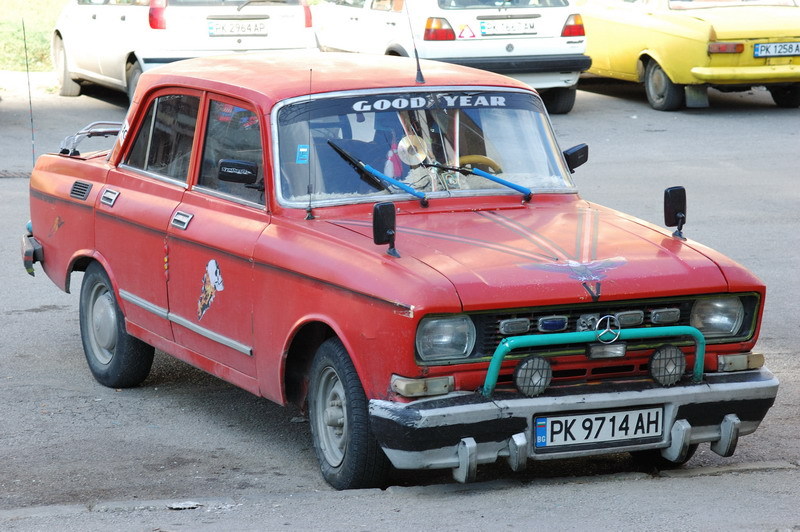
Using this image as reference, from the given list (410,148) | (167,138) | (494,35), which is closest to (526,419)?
(410,148)

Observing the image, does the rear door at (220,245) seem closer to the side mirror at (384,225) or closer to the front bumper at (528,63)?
the side mirror at (384,225)

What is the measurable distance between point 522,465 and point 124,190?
9.48 feet

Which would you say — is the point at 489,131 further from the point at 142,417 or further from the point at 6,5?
the point at 6,5

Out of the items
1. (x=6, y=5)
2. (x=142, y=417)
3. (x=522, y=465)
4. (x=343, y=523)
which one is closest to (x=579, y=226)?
(x=522, y=465)

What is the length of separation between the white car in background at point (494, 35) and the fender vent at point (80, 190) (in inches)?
339

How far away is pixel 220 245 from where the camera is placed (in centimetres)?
595

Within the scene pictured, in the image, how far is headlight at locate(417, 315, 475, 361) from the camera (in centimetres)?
489

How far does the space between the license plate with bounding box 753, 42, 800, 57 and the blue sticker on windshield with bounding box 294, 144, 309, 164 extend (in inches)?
450

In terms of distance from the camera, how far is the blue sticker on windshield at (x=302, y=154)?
588 cm

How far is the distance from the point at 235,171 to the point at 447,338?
1.40 m

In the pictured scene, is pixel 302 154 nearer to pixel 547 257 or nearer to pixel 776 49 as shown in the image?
pixel 547 257

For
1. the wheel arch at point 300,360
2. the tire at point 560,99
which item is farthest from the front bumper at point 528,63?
the wheel arch at point 300,360

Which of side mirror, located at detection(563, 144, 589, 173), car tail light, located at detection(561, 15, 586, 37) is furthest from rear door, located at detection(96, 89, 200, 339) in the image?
car tail light, located at detection(561, 15, 586, 37)

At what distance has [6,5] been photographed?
30.6m
